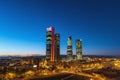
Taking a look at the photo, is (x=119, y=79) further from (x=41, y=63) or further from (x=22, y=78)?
(x=41, y=63)

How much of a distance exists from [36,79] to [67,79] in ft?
49.1

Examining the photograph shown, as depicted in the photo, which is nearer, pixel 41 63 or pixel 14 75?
pixel 14 75

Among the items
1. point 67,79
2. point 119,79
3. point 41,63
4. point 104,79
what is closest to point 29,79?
point 67,79

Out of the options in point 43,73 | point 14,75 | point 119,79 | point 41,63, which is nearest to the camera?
point 14,75

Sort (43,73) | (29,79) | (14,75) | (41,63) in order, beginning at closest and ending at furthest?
(29,79)
(14,75)
(43,73)
(41,63)

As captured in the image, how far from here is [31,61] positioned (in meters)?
192

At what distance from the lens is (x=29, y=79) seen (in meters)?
100

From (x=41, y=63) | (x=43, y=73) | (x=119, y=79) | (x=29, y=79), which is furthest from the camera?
(x=41, y=63)

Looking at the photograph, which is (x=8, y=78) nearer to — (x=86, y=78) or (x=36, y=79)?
(x=36, y=79)

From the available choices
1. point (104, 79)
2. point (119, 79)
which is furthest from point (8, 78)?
point (119, 79)

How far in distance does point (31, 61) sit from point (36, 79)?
91232 millimetres

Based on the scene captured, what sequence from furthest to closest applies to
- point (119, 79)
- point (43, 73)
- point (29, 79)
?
point (43, 73) → point (119, 79) → point (29, 79)

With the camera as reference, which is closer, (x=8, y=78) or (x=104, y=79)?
(x=8, y=78)

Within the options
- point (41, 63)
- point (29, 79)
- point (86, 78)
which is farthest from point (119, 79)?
point (41, 63)
